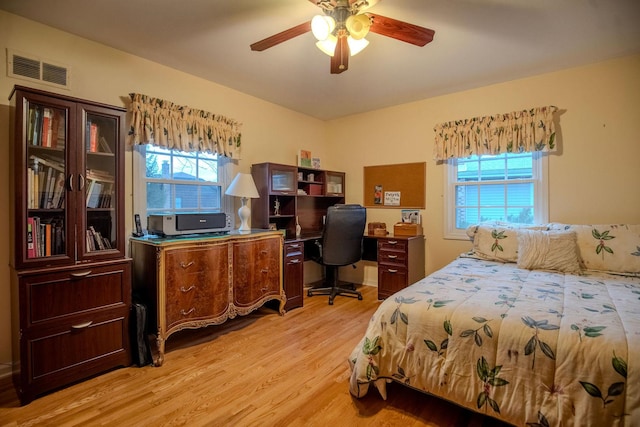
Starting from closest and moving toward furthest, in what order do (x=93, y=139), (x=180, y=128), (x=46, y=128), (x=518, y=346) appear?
(x=518, y=346) → (x=46, y=128) → (x=93, y=139) → (x=180, y=128)

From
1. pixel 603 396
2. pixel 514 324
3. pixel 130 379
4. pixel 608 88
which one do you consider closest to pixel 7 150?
pixel 130 379

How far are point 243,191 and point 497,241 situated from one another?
2497 millimetres

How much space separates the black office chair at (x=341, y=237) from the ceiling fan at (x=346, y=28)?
5.51 ft

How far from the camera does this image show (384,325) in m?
1.75

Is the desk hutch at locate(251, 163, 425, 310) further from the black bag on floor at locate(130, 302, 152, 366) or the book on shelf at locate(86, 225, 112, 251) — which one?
the book on shelf at locate(86, 225, 112, 251)

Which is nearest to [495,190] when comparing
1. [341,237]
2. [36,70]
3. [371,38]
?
[341,237]

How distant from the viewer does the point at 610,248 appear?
8.07 feet

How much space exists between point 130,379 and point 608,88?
178 inches

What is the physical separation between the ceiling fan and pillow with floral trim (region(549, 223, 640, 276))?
216cm

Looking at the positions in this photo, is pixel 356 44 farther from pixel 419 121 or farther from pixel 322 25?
pixel 419 121

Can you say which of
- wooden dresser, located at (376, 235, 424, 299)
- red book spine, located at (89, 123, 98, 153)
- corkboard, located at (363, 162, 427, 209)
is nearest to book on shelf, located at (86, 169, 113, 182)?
red book spine, located at (89, 123, 98, 153)

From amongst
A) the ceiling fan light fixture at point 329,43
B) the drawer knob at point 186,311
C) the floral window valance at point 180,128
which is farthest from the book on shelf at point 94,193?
the ceiling fan light fixture at point 329,43

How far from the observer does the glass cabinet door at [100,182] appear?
2.06 metres

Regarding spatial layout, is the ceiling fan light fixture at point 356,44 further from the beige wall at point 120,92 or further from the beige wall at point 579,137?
the beige wall at point 579,137
